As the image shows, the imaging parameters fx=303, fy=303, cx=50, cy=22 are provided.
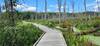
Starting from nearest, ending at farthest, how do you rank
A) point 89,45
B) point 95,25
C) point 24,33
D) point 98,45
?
1. point 89,45
2. point 98,45
3. point 24,33
4. point 95,25

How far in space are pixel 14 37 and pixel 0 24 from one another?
4073mm

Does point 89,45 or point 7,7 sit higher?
point 7,7

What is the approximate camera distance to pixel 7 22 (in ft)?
91.4

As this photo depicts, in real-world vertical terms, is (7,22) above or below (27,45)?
above

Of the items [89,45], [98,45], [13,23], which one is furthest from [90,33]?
[89,45]

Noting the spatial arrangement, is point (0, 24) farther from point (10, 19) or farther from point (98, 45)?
point (98, 45)

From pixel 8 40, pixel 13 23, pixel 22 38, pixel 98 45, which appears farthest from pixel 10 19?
pixel 98 45

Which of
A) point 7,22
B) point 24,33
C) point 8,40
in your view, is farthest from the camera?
point 7,22

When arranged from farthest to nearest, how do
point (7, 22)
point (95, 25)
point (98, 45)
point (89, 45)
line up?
point (95, 25)
point (7, 22)
point (98, 45)
point (89, 45)

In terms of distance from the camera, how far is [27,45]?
875 inches

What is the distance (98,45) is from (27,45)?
6172 mm

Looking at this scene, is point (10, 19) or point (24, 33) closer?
point (24, 33)

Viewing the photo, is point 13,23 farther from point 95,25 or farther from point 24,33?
point 95,25

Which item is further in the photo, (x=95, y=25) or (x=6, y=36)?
(x=95, y=25)
